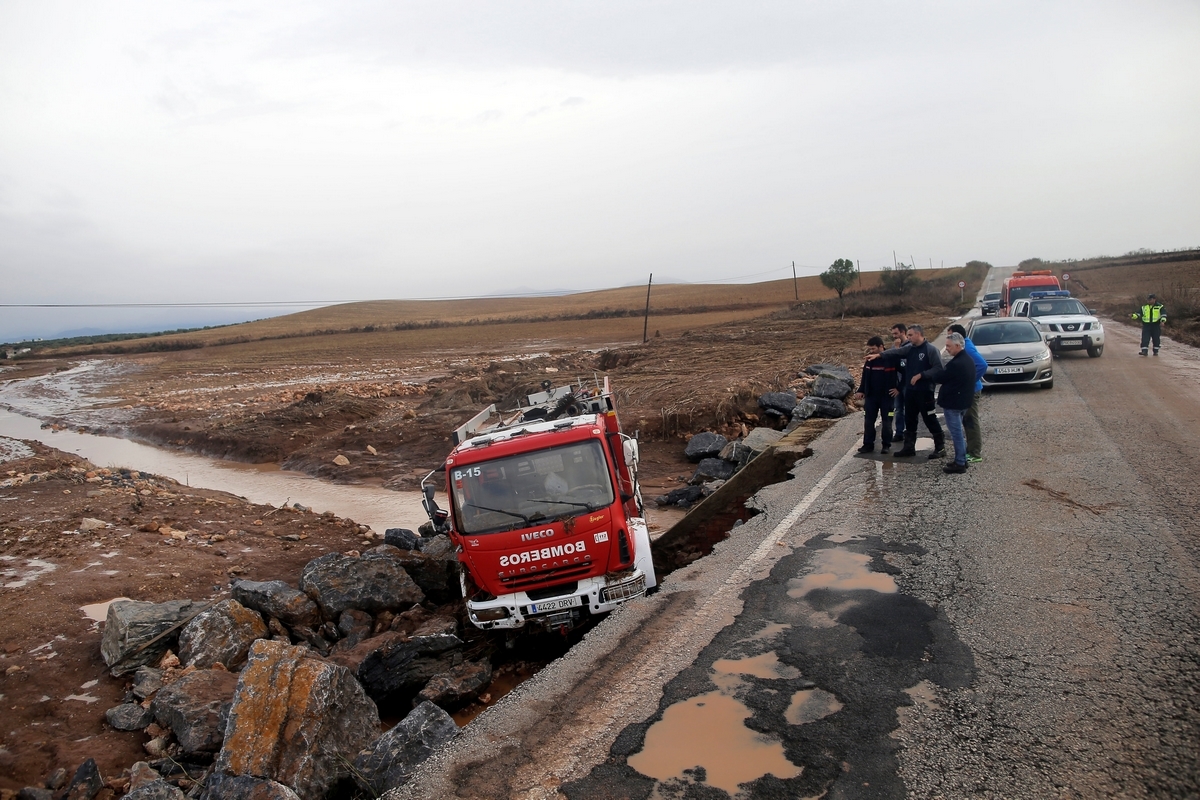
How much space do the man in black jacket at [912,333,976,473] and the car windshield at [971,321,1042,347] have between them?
23.2 feet

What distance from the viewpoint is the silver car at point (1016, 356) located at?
579 inches

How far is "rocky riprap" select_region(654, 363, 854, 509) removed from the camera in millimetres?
12898

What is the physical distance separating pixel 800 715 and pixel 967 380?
243 inches

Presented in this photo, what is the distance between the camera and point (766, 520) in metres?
8.32

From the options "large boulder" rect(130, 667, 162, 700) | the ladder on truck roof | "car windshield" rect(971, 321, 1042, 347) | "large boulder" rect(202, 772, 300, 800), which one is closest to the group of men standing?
the ladder on truck roof

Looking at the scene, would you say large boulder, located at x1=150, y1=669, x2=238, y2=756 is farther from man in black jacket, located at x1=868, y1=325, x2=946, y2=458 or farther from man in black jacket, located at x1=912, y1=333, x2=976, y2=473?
man in black jacket, located at x1=868, y1=325, x2=946, y2=458

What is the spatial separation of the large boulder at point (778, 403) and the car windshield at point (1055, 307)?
29.1 feet

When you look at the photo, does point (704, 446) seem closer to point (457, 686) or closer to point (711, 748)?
point (457, 686)

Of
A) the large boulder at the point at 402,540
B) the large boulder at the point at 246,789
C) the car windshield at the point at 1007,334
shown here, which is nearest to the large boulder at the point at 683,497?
the large boulder at the point at 402,540

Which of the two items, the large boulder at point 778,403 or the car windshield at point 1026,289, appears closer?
the large boulder at point 778,403

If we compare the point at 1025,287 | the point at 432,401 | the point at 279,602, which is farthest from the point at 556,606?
the point at 1025,287

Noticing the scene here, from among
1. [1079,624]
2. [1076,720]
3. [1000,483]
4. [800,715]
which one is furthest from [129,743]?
[1000,483]

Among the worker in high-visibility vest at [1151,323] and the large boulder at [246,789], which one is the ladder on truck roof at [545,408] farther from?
the worker in high-visibility vest at [1151,323]

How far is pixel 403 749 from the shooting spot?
4641 millimetres
